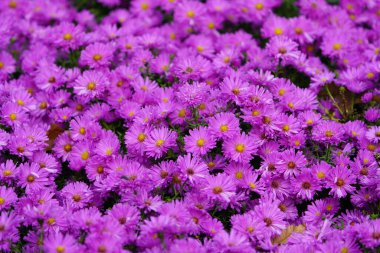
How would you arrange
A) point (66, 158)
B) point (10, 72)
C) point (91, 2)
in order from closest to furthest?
point (66, 158) → point (10, 72) → point (91, 2)

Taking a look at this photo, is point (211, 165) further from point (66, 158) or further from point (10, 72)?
point (10, 72)

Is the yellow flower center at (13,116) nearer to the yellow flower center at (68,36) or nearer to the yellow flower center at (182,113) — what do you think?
the yellow flower center at (68,36)

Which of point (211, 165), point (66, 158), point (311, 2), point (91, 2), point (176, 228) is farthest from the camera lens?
point (91, 2)

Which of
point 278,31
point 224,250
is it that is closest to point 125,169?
point 224,250

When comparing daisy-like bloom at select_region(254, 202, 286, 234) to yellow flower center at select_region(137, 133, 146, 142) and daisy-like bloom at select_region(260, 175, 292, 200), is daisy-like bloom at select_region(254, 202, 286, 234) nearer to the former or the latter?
daisy-like bloom at select_region(260, 175, 292, 200)

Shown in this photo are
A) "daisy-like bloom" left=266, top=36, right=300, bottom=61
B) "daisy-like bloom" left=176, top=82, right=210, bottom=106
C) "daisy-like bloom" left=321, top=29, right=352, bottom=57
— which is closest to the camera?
"daisy-like bloom" left=176, top=82, right=210, bottom=106

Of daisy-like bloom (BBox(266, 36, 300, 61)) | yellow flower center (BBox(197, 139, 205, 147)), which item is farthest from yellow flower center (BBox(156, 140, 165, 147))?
→ daisy-like bloom (BBox(266, 36, 300, 61))

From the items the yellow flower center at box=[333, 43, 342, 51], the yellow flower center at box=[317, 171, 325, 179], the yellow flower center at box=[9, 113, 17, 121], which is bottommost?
the yellow flower center at box=[317, 171, 325, 179]
